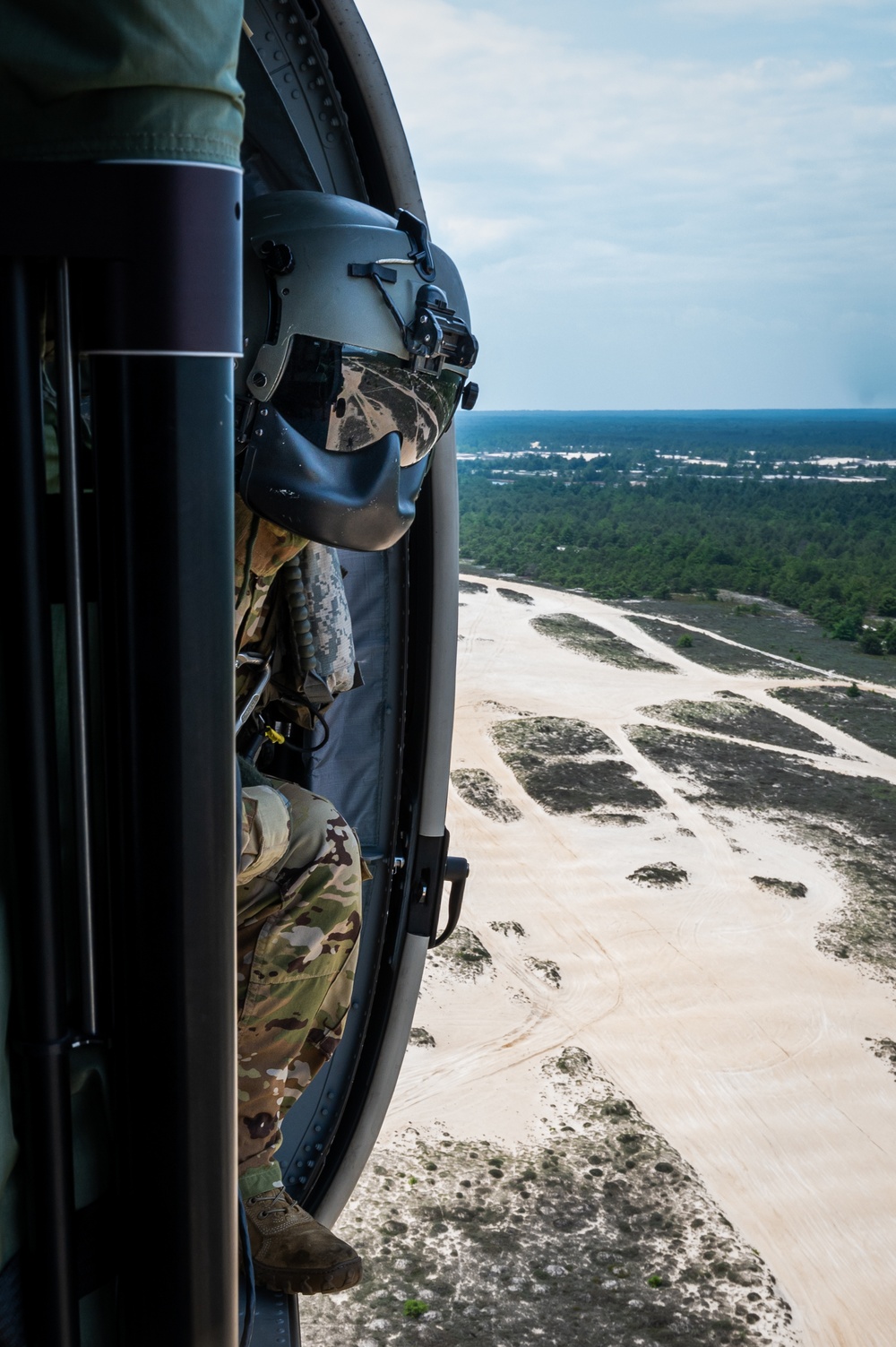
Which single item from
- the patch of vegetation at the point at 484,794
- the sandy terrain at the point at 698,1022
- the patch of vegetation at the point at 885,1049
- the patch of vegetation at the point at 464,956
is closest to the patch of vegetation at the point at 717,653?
the sandy terrain at the point at 698,1022

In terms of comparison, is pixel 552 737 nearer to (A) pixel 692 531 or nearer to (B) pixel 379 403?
(B) pixel 379 403

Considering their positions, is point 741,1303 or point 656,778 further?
point 656,778

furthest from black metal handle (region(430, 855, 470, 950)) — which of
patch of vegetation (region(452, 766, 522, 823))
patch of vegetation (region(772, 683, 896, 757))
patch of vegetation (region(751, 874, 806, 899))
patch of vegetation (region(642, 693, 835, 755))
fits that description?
patch of vegetation (region(772, 683, 896, 757))

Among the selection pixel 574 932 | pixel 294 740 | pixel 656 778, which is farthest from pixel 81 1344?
pixel 656 778

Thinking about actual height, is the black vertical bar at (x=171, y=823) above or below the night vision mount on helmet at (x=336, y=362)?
below

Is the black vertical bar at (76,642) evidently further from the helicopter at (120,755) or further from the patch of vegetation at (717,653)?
the patch of vegetation at (717,653)

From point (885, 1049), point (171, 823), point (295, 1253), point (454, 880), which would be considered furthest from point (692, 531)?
point (171, 823)

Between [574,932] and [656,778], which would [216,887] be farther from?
[656,778]
